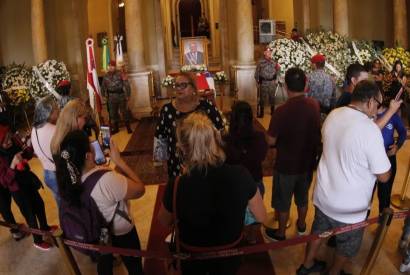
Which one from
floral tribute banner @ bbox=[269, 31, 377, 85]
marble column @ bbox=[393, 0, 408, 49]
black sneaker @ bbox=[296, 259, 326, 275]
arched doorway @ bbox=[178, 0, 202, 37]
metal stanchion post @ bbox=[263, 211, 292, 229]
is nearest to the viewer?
black sneaker @ bbox=[296, 259, 326, 275]

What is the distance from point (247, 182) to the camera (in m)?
2.85

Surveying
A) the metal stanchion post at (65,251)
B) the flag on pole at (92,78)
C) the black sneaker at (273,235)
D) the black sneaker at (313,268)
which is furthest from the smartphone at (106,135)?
the black sneaker at (273,235)

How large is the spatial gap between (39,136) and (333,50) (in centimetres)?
778

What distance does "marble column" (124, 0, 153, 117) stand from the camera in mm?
12414

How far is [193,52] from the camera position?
11938 mm

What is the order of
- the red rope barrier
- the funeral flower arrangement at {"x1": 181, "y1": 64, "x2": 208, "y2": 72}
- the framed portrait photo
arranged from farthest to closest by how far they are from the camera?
1. the framed portrait photo
2. the funeral flower arrangement at {"x1": 181, "y1": 64, "x2": 208, "y2": 72}
3. the red rope barrier

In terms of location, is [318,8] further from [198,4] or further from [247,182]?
[198,4]

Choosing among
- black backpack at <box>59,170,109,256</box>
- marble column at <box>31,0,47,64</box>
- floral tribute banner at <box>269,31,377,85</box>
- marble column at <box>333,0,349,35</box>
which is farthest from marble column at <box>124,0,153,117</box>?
black backpack at <box>59,170,109,256</box>

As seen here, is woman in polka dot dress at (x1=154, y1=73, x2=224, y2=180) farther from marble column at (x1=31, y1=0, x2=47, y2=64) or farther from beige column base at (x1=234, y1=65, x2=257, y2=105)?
marble column at (x1=31, y1=0, x2=47, y2=64)

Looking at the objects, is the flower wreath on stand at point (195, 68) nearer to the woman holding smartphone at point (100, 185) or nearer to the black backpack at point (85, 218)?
the woman holding smartphone at point (100, 185)

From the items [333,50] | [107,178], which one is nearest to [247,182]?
[107,178]

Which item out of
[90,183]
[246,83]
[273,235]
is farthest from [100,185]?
A: [246,83]

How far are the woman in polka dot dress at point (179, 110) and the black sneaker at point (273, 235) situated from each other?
1.24m

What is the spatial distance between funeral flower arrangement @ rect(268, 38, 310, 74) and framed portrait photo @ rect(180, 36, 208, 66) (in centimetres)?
208
